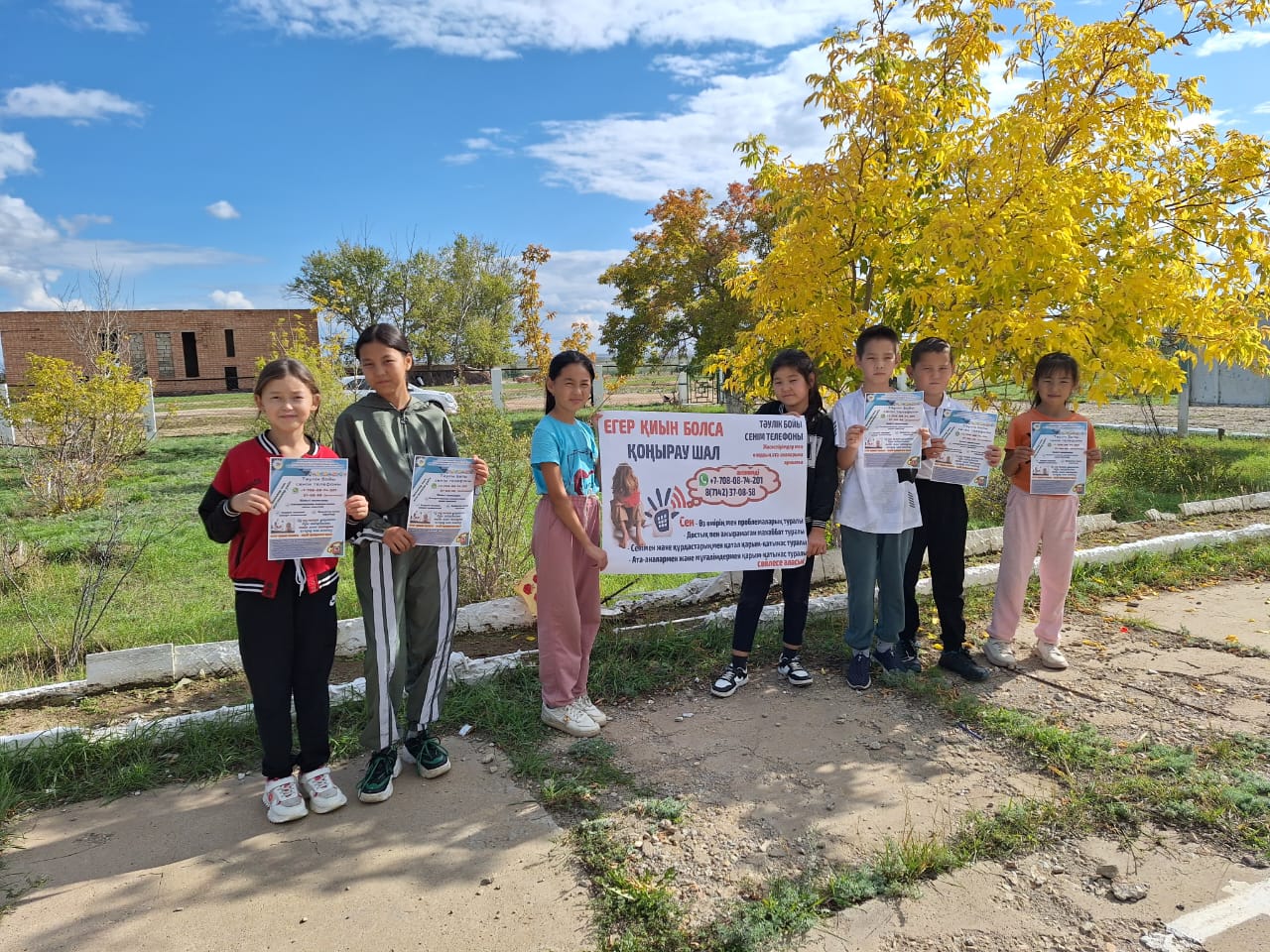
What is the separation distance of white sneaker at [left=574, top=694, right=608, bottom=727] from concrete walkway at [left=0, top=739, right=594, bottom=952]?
25.8 inches

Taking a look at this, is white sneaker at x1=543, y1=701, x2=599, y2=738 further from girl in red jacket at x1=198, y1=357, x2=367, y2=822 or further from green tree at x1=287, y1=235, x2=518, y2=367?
green tree at x1=287, y1=235, x2=518, y2=367

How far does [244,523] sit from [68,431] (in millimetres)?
9386

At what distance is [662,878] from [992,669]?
8.93 ft

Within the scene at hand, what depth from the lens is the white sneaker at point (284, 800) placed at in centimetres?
304

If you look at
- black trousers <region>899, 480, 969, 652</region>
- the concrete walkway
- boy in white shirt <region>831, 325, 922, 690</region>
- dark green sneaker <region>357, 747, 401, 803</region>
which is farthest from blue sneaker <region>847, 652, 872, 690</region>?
dark green sneaker <region>357, 747, 401, 803</region>

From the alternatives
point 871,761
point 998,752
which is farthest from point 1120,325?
point 871,761

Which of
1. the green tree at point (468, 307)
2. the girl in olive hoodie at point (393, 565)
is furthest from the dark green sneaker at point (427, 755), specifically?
the green tree at point (468, 307)

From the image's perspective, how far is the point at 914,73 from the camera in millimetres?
5031

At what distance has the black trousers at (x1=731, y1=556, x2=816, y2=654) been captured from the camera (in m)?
4.25

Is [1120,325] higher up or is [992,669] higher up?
[1120,325]

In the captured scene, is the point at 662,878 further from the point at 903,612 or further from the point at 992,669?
the point at 992,669

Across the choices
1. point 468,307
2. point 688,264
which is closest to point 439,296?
point 468,307

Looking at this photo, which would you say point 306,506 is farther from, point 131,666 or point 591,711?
point 131,666

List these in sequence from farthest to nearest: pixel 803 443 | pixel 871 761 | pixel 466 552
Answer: pixel 466 552
pixel 803 443
pixel 871 761
